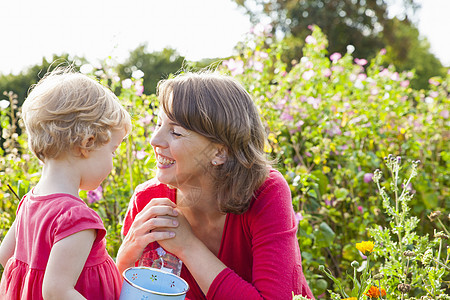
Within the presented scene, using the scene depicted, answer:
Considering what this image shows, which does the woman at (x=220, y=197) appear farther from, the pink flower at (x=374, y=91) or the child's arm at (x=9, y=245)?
the pink flower at (x=374, y=91)

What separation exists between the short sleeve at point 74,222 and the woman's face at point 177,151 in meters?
0.36

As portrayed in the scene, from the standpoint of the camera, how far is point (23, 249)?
1.38 meters

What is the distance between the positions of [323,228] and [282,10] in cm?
1756

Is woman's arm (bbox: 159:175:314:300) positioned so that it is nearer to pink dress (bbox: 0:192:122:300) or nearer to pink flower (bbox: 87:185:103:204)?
pink dress (bbox: 0:192:122:300)

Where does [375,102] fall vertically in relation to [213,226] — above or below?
above

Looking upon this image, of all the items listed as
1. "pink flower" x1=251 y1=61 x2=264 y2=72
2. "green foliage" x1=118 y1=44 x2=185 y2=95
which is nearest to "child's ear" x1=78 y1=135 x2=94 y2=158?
"pink flower" x1=251 y1=61 x2=264 y2=72

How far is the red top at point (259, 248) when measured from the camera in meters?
1.56

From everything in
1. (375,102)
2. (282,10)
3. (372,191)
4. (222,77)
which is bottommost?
(372,191)

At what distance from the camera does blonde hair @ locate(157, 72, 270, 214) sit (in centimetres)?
157

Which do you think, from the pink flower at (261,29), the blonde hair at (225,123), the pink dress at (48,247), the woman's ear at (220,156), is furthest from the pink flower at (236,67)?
the pink dress at (48,247)

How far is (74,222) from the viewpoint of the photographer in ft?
4.07

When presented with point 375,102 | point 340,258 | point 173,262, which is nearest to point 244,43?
point 375,102

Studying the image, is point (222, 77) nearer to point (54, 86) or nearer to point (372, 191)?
point (54, 86)

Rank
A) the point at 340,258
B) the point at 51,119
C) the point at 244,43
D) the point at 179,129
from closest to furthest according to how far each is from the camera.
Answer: the point at 51,119 → the point at 179,129 → the point at 340,258 → the point at 244,43
